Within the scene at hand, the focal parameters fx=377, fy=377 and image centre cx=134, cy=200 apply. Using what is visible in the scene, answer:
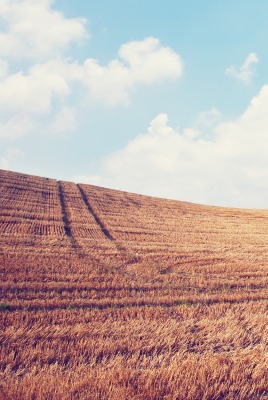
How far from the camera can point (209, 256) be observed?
57.2 feet

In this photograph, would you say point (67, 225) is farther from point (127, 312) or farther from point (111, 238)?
point (127, 312)

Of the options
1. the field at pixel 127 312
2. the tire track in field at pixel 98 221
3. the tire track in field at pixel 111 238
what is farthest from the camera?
the tire track in field at pixel 98 221

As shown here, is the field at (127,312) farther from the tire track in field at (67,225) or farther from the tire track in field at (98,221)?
the tire track in field at (98,221)

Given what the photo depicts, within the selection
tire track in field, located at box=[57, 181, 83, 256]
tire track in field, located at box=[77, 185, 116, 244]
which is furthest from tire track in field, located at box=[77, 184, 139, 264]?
tire track in field, located at box=[57, 181, 83, 256]

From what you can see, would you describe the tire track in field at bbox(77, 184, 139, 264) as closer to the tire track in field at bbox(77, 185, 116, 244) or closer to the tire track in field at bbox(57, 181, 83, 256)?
the tire track in field at bbox(77, 185, 116, 244)

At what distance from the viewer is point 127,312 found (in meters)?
8.98

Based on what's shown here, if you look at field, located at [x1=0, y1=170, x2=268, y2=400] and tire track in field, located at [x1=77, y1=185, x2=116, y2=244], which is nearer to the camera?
field, located at [x1=0, y1=170, x2=268, y2=400]

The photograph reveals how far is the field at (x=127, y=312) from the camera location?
5.36 meters

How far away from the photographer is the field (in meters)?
5.36

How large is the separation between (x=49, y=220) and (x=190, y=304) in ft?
47.7

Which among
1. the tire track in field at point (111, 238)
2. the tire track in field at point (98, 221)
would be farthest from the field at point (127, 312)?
the tire track in field at point (98, 221)

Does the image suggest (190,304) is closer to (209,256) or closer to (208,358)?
(208,358)

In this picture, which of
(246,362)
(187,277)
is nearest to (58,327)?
(246,362)

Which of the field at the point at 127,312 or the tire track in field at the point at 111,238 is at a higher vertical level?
the tire track in field at the point at 111,238
